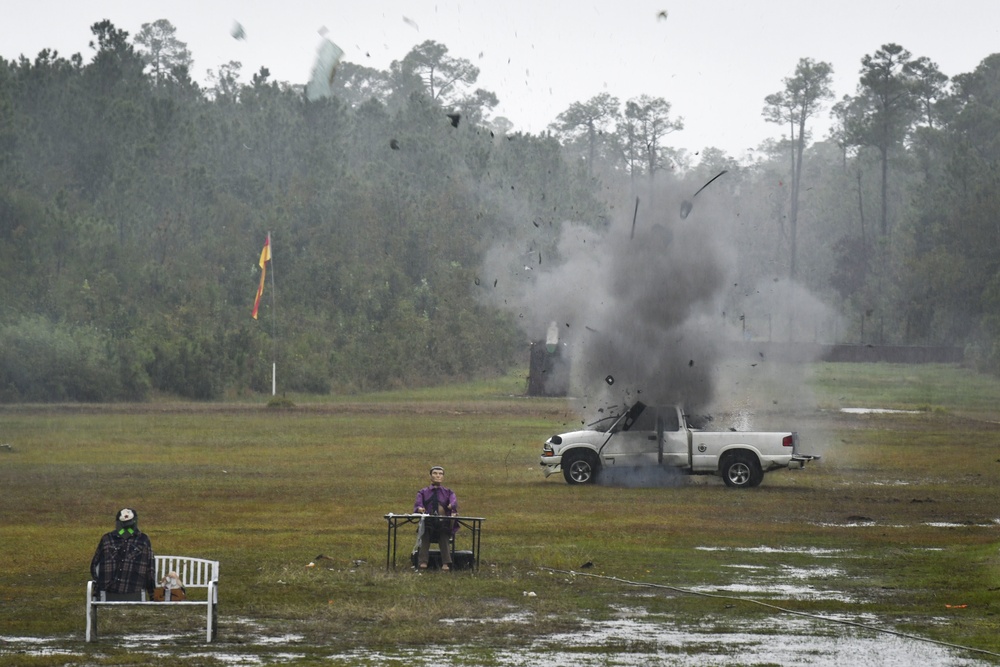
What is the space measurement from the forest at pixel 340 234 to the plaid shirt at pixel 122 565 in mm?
29020

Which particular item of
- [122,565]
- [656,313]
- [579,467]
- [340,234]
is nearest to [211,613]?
[122,565]

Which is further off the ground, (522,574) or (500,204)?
(500,204)

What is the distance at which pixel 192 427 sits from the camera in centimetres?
4481

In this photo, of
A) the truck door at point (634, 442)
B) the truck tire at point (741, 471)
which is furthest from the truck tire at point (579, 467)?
the truck tire at point (741, 471)

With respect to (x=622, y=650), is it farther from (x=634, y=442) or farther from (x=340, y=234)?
(x=340, y=234)

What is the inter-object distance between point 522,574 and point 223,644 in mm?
5265

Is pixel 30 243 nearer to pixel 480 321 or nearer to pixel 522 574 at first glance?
pixel 480 321

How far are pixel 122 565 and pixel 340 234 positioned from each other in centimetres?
7548

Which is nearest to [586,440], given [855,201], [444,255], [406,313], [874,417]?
[874,417]

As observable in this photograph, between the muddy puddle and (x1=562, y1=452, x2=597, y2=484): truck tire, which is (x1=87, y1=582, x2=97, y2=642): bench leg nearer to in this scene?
the muddy puddle

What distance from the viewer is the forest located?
64500 millimetres

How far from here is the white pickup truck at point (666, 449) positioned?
28.1 metres

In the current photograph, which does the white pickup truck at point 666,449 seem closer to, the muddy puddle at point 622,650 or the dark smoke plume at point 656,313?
the dark smoke plume at point 656,313

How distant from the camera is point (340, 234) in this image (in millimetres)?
88125
